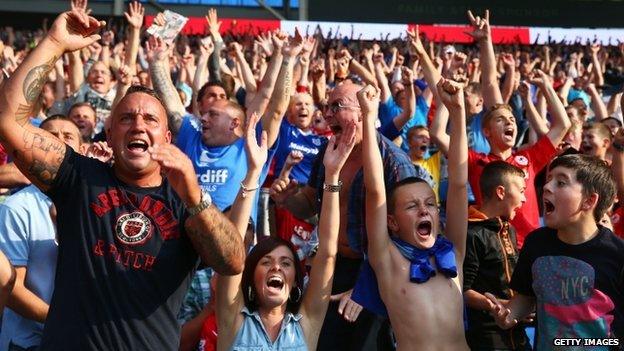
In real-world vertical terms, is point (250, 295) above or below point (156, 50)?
below

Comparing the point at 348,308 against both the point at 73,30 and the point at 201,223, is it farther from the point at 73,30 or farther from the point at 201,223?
the point at 73,30

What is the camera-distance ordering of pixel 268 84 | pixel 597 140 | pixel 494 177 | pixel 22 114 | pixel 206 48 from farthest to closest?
pixel 206 48, pixel 597 140, pixel 268 84, pixel 494 177, pixel 22 114

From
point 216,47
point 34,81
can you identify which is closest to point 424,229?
point 34,81

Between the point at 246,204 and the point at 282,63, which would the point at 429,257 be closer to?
the point at 246,204

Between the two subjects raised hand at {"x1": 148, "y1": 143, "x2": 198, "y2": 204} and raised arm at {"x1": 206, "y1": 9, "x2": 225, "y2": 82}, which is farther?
raised arm at {"x1": 206, "y1": 9, "x2": 225, "y2": 82}

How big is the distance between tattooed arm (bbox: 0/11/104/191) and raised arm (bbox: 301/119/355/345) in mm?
1328

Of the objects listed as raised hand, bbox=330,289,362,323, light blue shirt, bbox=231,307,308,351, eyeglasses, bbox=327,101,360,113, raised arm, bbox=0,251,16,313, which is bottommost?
light blue shirt, bbox=231,307,308,351

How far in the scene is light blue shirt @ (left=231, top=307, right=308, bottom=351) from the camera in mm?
4086

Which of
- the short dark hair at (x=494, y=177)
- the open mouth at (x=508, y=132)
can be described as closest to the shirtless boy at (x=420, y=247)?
the short dark hair at (x=494, y=177)

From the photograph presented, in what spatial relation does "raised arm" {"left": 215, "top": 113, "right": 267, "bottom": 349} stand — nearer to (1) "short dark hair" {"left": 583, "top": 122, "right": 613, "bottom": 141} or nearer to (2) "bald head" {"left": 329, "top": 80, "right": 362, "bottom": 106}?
(2) "bald head" {"left": 329, "top": 80, "right": 362, "bottom": 106}

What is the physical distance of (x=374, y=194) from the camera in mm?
4168

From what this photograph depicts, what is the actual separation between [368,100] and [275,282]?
963mm

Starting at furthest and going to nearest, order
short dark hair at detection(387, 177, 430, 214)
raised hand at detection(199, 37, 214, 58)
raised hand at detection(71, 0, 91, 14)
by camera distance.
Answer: raised hand at detection(199, 37, 214, 58)
short dark hair at detection(387, 177, 430, 214)
raised hand at detection(71, 0, 91, 14)

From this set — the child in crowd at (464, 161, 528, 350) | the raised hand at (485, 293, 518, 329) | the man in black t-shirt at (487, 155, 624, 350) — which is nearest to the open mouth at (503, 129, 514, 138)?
the child in crowd at (464, 161, 528, 350)
